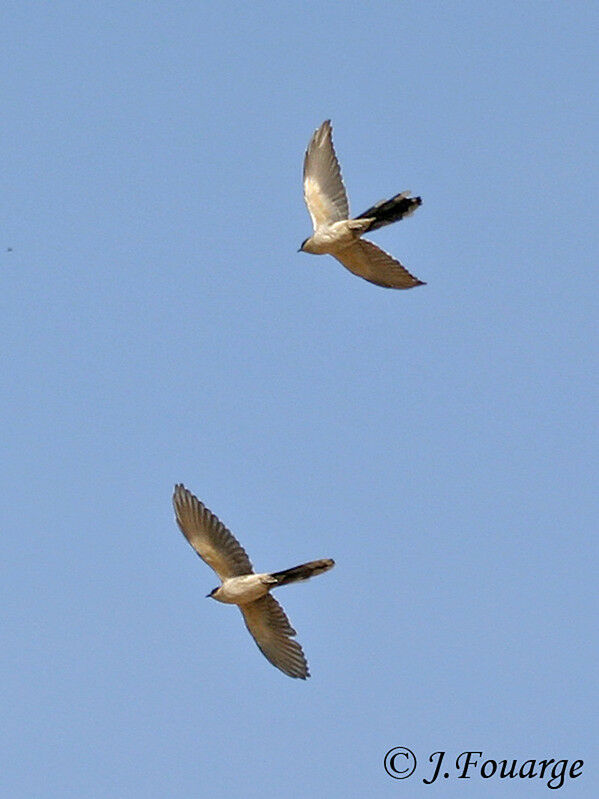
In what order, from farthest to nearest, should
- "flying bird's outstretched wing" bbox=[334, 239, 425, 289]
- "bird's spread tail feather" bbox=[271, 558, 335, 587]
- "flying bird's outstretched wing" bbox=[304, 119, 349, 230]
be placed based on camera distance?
"flying bird's outstretched wing" bbox=[304, 119, 349, 230]
"flying bird's outstretched wing" bbox=[334, 239, 425, 289]
"bird's spread tail feather" bbox=[271, 558, 335, 587]

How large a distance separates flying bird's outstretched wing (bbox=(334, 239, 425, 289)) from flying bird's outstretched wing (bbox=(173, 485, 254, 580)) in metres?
3.76

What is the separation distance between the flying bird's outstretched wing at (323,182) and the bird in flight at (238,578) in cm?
427

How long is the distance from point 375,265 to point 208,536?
163 inches

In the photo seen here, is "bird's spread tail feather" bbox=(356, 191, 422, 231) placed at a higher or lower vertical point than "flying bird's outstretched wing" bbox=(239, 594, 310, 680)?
higher

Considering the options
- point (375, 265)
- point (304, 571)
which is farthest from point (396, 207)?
point (304, 571)

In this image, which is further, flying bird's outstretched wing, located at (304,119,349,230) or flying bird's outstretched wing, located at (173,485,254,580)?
flying bird's outstretched wing, located at (304,119,349,230)

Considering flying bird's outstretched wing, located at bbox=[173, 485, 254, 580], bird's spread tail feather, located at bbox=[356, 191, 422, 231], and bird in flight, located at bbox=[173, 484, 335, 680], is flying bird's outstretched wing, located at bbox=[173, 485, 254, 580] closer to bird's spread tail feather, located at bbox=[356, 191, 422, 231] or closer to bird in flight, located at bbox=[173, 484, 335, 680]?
bird in flight, located at bbox=[173, 484, 335, 680]

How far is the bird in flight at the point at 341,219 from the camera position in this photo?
1035 inches

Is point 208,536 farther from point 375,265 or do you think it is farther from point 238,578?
point 375,265

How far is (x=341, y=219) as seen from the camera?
90.2ft

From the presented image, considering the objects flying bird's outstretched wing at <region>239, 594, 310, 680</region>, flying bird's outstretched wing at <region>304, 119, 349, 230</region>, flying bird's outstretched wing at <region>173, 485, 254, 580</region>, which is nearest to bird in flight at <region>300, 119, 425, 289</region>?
flying bird's outstretched wing at <region>304, 119, 349, 230</region>

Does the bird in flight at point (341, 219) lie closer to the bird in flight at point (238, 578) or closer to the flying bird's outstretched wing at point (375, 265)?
the flying bird's outstretched wing at point (375, 265)

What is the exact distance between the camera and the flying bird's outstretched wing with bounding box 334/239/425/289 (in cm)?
2673

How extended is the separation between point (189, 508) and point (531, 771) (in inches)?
226
